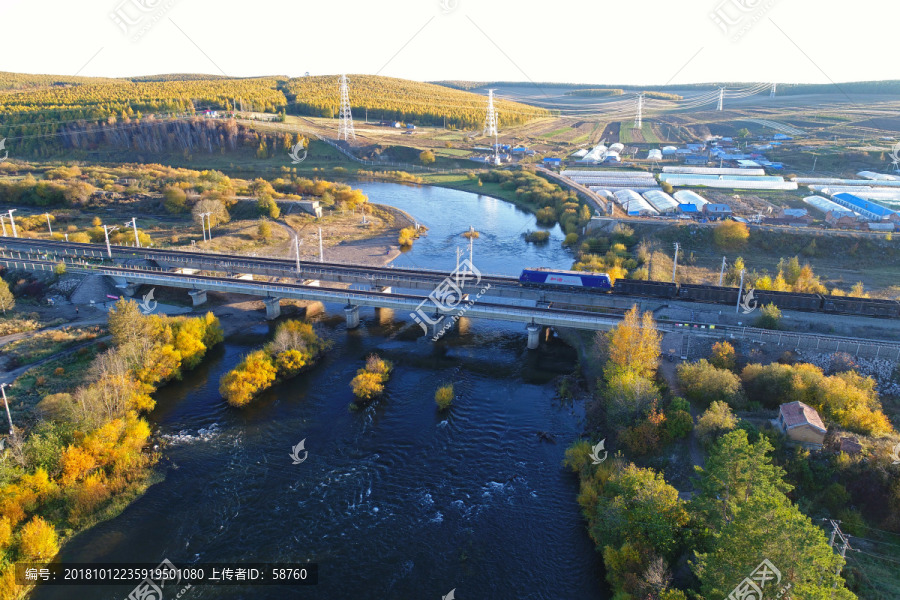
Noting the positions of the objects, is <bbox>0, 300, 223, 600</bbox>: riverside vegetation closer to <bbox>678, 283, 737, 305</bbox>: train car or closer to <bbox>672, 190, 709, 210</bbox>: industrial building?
<bbox>678, 283, 737, 305</bbox>: train car

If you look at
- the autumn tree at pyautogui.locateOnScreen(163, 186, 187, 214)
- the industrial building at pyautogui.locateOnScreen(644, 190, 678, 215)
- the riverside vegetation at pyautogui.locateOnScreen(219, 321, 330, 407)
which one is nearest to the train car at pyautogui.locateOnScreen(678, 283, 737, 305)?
the riverside vegetation at pyautogui.locateOnScreen(219, 321, 330, 407)

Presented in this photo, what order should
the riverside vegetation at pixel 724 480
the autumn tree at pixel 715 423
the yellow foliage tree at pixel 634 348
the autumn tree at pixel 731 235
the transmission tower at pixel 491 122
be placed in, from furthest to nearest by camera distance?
the transmission tower at pixel 491 122
the autumn tree at pixel 731 235
the yellow foliage tree at pixel 634 348
the autumn tree at pixel 715 423
the riverside vegetation at pixel 724 480

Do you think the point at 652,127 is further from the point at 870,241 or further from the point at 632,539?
the point at 632,539

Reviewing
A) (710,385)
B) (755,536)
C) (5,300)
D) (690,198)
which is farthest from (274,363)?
(690,198)

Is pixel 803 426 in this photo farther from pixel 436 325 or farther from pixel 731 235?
pixel 731 235

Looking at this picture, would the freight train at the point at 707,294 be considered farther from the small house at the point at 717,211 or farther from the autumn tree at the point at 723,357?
the small house at the point at 717,211

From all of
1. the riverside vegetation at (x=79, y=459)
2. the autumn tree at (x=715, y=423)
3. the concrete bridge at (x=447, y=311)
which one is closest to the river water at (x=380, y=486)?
A: the riverside vegetation at (x=79, y=459)
